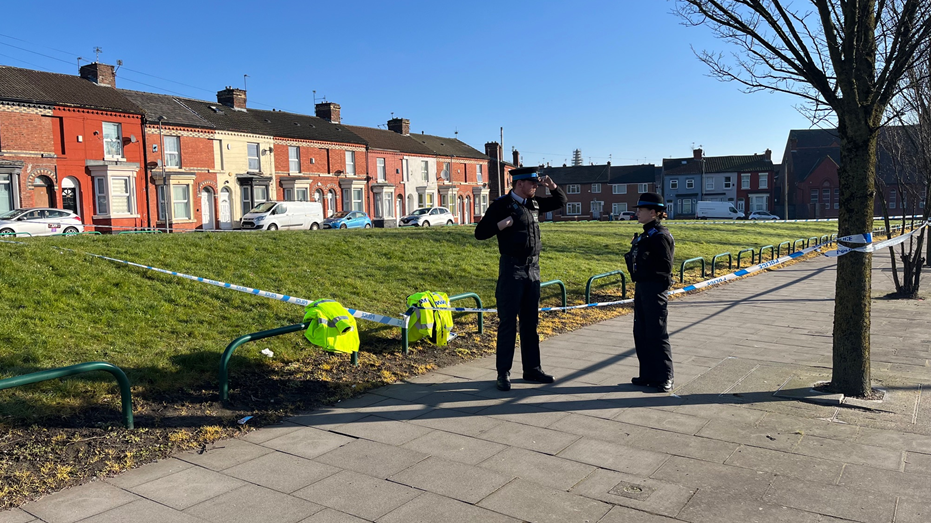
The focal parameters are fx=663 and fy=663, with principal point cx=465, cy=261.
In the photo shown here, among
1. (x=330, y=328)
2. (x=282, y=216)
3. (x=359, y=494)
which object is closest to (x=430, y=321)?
(x=330, y=328)

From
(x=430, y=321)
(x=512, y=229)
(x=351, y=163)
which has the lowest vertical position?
(x=430, y=321)

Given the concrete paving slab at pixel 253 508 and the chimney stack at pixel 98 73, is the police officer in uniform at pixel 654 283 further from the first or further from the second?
the chimney stack at pixel 98 73

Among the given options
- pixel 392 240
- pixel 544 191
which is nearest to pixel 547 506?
pixel 544 191

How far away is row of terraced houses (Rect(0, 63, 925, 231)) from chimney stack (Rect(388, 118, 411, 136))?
0.32 ft

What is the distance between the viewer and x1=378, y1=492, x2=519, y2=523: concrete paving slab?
11.9ft

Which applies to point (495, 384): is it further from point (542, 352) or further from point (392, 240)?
point (392, 240)

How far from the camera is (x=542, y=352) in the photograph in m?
7.82

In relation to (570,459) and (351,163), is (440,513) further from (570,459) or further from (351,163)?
(351,163)

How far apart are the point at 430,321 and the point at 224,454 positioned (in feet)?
10.8

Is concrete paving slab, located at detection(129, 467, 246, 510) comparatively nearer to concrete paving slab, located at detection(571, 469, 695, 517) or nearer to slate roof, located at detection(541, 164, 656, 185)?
concrete paving slab, located at detection(571, 469, 695, 517)

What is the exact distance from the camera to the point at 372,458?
4.52 m

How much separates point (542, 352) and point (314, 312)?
2.89m

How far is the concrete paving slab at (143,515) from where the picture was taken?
3.64 meters

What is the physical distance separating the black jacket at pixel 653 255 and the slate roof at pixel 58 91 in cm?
3229
